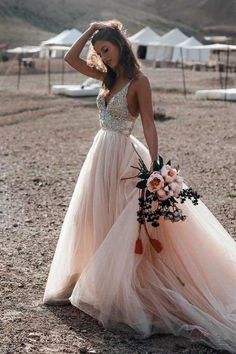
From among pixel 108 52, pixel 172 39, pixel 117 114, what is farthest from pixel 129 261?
pixel 172 39

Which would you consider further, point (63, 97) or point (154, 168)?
point (63, 97)

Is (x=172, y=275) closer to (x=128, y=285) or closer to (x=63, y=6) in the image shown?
(x=128, y=285)

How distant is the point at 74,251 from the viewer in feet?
14.0

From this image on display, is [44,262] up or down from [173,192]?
down

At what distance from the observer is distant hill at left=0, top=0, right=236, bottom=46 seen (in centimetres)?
5978

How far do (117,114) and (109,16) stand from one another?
231 ft

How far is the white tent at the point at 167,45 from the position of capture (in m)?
42.9

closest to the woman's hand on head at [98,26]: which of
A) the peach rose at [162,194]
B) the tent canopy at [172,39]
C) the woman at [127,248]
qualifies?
the woman at [127,248]

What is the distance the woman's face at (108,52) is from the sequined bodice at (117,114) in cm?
15

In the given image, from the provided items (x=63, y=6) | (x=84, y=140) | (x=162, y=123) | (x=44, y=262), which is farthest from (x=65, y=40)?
(x=63, y=6)

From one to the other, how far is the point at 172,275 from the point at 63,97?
18368 millimetres

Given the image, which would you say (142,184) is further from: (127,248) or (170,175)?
(127,248)

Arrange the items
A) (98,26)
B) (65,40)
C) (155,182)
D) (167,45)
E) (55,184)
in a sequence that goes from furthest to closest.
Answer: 1. (167,45)
2. (65,40)
3. (55,184)
4. (98,26)
5. (155,182)

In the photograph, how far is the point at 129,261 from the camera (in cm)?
397
